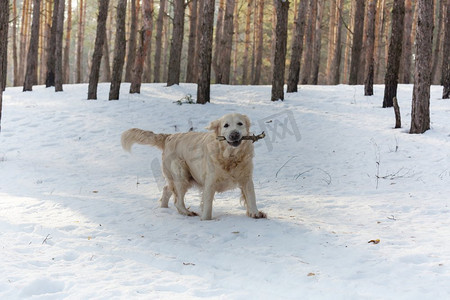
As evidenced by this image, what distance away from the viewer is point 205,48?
12.4m

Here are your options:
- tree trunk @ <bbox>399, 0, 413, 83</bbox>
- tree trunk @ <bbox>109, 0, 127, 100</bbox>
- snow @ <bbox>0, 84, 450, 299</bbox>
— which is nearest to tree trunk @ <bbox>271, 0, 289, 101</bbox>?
snow @ <bbox>0, 84, 450, 299</bbox>

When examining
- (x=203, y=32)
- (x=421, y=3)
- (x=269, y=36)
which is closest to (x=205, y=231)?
(x=421, y=3)

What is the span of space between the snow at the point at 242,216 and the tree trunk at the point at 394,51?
0.63 metres

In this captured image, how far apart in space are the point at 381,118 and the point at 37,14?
52.9ft

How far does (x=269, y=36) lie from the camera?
37938 mm

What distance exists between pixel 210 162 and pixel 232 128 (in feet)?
1.93

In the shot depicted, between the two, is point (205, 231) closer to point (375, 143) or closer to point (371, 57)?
point (375, 143)

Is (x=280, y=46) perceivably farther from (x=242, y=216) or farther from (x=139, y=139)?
(x=242, y=216)

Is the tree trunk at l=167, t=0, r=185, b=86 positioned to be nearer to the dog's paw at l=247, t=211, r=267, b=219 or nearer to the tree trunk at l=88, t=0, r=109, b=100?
the tree trunk at l=88, t=0, r=109, b=100

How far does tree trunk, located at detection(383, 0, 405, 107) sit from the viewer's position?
37.1 feet

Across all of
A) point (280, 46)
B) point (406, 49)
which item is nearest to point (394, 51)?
point (280, 46)

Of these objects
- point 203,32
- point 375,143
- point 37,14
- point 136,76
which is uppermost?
point 37,14

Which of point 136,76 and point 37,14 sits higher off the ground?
point 37,14

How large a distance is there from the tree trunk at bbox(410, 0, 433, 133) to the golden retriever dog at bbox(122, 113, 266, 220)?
5.38m
